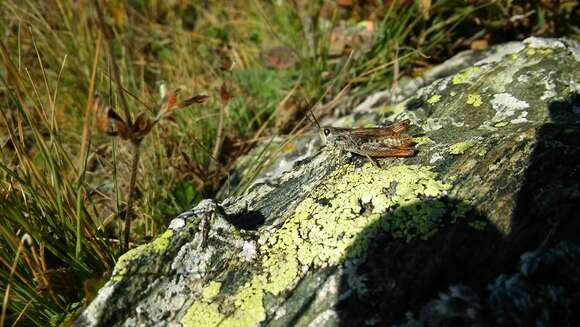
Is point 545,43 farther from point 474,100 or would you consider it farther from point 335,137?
point 335,137

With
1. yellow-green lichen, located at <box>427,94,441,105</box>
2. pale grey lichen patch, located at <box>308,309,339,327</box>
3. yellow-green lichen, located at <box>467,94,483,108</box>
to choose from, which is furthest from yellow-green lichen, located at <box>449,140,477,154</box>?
pale grey lichen patch, located at <box>308,309,339,327</box>

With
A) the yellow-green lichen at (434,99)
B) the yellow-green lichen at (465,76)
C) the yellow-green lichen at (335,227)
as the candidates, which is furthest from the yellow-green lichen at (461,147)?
the yellow-green lichen at (465,76)

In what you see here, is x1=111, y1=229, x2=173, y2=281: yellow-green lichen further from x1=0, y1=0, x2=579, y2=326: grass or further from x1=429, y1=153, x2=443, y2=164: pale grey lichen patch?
x1=429, y1=153, x2=443, y2=164: pale grey lichen patch

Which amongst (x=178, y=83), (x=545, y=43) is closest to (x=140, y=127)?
(x=178, y=83)

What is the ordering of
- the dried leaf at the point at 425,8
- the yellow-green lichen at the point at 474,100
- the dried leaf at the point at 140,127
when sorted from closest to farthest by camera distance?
1. the dried leaf at the point at 140,127
2. the yellow-green lichen at the point at 474,100
3. the dried leaf at the point at 425,8

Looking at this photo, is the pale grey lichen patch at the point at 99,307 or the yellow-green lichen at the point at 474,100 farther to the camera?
the yellow-green lichen at the point at 474,100

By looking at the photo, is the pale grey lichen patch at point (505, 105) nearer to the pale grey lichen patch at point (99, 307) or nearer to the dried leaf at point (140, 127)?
the dried leaf at point (140, 127)
